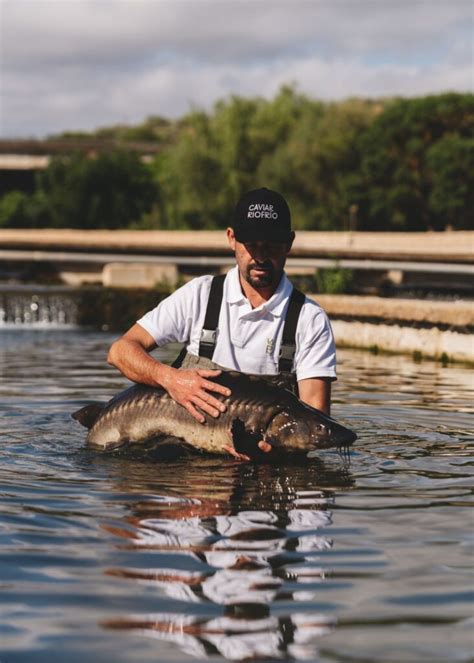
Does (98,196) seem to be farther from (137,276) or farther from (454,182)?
(137,276)

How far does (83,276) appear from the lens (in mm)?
41531

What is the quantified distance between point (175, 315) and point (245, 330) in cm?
47

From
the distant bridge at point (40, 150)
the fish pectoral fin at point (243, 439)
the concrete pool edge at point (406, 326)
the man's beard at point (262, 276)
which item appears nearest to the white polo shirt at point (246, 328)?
the man's beard at point (262, 276)

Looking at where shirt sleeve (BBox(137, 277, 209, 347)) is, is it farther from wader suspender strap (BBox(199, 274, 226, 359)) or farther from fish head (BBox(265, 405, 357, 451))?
fish head (BBox(265, 405, 357, 451))

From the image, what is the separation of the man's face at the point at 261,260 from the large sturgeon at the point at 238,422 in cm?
63

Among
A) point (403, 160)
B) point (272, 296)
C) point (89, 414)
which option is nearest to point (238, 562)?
point (272, 296)

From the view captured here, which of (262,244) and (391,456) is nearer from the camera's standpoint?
(262,244)

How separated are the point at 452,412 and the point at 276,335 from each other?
4.08 m

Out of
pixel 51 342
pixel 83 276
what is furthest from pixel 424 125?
pixel 51 342

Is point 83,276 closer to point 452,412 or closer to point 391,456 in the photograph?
point 452,412

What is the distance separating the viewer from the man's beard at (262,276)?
29.1ft

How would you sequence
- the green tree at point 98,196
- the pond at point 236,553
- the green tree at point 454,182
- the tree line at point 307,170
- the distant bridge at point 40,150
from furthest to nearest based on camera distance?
the distant bridge at point 40,150
the green tree at point 98,196
the green tree at point 454,182
the tree line at point 307,170
the pond at point 236,553

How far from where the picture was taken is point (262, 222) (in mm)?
8664

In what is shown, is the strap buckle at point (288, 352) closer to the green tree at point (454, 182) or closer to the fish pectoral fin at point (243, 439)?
the fish pectoral fin at point (243, 439)
